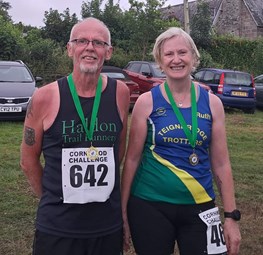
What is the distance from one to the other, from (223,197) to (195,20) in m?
26.9

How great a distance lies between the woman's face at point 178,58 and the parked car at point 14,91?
9017 millimetres

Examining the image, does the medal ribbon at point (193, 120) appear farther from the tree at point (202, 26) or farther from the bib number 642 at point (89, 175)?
the tree at point (202, 26)

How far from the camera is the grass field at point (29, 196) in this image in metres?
4.70

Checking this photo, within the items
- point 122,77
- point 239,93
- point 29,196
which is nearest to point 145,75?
point 122,77

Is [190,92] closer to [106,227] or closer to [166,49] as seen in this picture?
[166,49]

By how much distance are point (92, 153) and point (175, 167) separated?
495 mm

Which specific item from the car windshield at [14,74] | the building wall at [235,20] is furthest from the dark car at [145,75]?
the building wall at [235,20]

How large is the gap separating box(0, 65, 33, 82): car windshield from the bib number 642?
10.4 meters

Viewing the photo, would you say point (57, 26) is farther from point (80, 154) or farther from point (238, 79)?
point (80, 154)

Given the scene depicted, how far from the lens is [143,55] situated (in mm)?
24500

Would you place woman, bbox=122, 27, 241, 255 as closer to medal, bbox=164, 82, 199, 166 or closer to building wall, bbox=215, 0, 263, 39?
medal, bbox=164, 82, 199, 166

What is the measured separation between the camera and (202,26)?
93.2 feet

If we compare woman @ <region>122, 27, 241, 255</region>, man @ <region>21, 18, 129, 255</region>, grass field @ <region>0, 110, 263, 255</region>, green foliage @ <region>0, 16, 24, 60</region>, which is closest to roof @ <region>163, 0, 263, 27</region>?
green foliage @ <region>0, 16, 24, 60</region>

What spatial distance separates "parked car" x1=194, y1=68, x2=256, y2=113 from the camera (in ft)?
52.6
